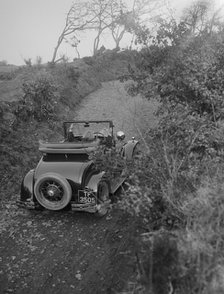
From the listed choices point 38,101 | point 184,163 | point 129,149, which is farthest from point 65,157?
point 38,101

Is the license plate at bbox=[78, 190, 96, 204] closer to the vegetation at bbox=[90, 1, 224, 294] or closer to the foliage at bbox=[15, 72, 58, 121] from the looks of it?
the vegetation at bbox=[90, 1, 224, 294]

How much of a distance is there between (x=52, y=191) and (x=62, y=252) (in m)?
1.25

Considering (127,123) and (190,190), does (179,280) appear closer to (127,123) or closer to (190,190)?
(190,190)

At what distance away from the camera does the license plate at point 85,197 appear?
21.9 feet

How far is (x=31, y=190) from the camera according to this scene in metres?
6.94

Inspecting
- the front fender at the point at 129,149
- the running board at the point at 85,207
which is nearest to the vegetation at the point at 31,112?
the running board at the point at 85,207

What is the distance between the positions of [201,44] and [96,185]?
16.8 ft

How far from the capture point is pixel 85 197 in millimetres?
6672

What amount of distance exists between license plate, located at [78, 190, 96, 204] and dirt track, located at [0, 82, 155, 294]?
2.08 ft

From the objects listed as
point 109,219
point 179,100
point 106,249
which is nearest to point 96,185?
point 109,219

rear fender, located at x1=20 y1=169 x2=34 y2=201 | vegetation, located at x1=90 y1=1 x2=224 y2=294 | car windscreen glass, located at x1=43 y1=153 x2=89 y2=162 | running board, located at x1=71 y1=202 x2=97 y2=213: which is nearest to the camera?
vegetation, located at x1=90 y1=1 x2=224 y2=294

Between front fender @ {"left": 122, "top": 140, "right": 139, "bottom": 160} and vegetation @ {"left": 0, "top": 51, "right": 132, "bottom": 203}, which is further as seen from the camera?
vegetation @ {"left": 0, "top": 51, "right": 132, "bottom": 203}

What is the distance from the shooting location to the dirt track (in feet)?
17.4

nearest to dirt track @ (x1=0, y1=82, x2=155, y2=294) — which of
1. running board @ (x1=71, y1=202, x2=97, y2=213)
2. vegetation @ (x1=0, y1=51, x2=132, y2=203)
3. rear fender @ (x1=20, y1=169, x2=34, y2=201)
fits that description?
running board @ (x1=71, y1=202, x2=97, y2=213)
